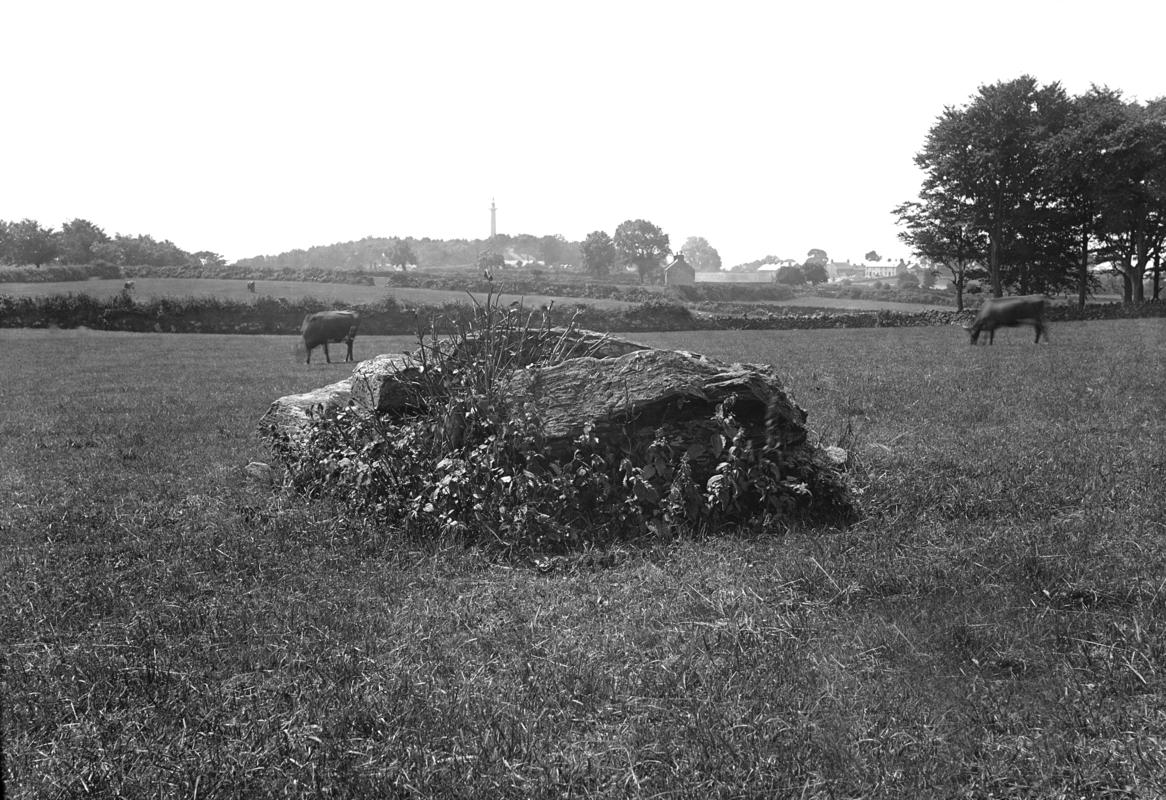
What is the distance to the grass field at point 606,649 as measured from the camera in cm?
295

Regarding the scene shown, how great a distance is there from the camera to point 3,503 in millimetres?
7004

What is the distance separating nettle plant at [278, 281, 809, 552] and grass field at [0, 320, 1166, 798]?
12.6 inches

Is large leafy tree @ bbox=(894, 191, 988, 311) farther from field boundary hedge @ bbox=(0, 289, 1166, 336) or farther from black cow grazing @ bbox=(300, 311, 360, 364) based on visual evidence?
black cow grazing @ bbox=(300, 311, 360, 364)

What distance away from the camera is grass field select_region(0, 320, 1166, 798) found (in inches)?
116

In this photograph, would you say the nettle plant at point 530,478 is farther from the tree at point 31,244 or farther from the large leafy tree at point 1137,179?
the tree at point 31,244

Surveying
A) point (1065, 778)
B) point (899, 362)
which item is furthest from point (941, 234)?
point (1065, 778)

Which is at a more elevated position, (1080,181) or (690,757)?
(1080,181)

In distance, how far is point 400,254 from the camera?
142 metres

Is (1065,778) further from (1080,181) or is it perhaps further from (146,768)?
(1080,181)

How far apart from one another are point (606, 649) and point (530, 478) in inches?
79.9

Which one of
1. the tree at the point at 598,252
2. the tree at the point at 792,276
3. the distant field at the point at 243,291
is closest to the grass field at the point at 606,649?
the distant field at the point at 243,291

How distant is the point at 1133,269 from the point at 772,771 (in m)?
68.4

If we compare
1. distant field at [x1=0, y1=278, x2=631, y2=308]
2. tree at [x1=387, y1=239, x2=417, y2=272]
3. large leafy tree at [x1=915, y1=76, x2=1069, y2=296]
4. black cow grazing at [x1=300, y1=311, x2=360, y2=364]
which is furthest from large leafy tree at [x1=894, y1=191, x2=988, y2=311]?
tree at [x1=387, y1=239, x2=417, y2=272]

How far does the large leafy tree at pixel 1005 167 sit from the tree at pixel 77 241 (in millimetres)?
68558
